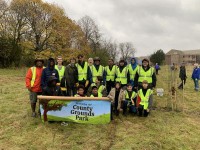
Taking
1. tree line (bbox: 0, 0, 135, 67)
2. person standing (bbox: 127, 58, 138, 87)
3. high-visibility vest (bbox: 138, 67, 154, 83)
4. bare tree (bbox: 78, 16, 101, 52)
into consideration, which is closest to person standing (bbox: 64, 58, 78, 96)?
person standing (bbox: 127, 58, 138, 87)

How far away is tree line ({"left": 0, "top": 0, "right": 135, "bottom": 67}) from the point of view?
102 feet

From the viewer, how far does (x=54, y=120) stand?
24.3 feet

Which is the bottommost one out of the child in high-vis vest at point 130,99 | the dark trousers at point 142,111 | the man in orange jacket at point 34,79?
the dark trousers at point 142,111

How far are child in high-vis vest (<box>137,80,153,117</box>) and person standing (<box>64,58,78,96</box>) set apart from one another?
2.19 metres

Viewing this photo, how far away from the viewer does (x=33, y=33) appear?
3488cm

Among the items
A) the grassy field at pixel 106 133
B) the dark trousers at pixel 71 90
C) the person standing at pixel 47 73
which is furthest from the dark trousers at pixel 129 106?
the person standing at pixel 47 73

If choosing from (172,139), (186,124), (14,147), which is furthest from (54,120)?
(186,124)

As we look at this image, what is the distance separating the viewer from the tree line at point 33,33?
31109mm

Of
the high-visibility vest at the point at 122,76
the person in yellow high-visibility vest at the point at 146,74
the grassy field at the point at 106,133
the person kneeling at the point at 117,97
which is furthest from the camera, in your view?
the high-visibility vest at the point at 122,76

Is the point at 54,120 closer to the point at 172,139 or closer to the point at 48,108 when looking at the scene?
the point at 48,108

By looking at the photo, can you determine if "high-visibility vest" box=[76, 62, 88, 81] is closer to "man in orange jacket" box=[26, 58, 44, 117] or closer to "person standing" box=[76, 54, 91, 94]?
"person standing" box=[76, 54, 91, 94]

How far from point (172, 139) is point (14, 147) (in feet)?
12.8

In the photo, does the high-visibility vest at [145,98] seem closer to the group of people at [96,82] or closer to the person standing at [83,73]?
the group of people at [96,82]

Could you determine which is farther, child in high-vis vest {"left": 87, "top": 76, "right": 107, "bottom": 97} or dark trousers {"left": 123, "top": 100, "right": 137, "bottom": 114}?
dark trousers {"left": 123, "top": 100, "right": 137, "bottom": 114}
